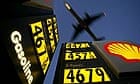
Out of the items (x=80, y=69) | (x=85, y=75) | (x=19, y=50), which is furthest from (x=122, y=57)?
(x=19, y=50)

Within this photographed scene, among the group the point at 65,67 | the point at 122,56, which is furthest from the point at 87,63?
the point at 122,56

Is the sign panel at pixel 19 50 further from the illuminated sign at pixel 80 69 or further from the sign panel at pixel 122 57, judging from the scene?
the sign panel at pixel 122 57

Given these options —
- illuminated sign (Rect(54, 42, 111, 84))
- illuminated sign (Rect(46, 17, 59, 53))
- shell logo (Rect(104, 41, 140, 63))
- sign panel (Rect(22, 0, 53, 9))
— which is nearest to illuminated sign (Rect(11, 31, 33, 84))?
illuminated sign (Rect(54, 42, 111, 84))

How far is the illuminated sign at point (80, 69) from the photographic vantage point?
3160 mm

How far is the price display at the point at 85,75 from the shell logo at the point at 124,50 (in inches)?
29.1

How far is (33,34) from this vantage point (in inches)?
149

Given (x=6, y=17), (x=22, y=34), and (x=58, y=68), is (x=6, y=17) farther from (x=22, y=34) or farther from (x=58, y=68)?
(x=58, y=68)

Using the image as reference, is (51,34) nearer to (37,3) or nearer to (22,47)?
(37,3)

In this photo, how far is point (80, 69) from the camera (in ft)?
11.5

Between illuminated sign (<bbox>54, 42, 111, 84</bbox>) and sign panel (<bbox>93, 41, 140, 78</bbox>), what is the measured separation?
16 cm

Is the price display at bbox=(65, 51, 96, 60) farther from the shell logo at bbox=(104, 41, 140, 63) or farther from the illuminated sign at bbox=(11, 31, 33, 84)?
the illuminated sign at bbox=(11, 31, 33, 84)

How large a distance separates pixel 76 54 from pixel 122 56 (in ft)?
2.93

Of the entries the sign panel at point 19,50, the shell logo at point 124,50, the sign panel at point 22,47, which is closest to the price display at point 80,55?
Answer: the shell logo at point 124,50

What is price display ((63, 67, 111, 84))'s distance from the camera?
3.14 m
